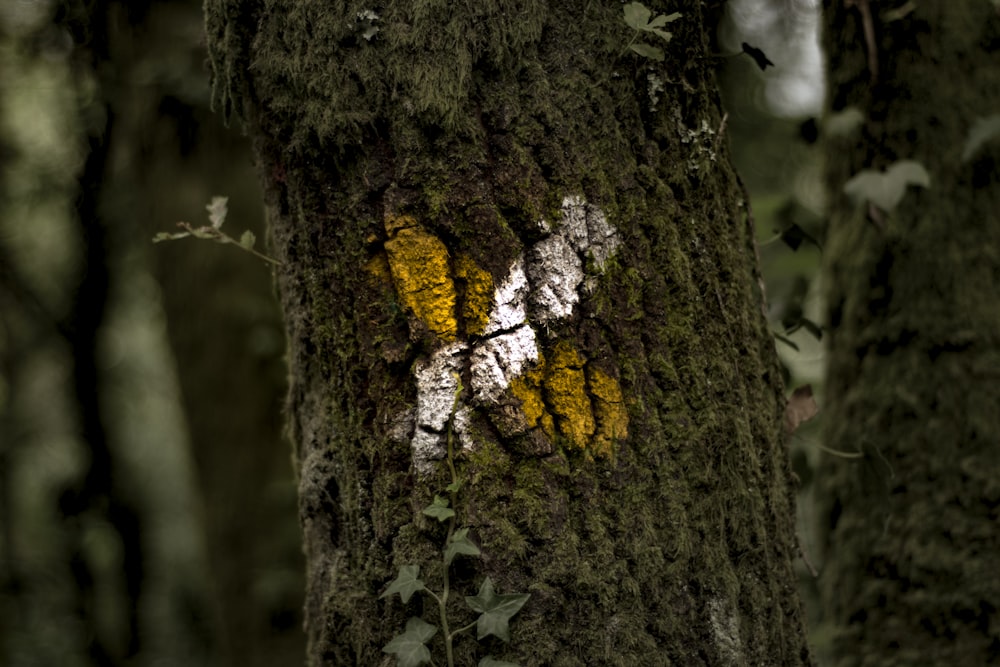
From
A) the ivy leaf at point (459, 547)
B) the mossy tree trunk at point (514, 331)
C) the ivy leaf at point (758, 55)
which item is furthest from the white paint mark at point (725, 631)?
the ivy leaf at point (758, 55)

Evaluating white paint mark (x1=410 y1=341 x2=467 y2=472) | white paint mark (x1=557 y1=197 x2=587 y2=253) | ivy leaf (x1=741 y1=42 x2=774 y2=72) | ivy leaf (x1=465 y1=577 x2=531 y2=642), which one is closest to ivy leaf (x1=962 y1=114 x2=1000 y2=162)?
ivy leaf (x1=741 y1=42 x2=774 y2=72)

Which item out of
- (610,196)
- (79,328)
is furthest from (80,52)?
(610,196)

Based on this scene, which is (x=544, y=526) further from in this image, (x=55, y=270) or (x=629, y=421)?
(x=55, y=270)

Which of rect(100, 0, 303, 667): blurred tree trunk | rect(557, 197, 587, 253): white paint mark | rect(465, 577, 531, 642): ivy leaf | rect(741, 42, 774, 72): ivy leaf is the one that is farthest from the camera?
rect(100, 0, 303, 667): blurred tree trunk

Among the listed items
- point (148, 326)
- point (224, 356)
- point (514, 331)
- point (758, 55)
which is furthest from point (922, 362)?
point (148, 326)

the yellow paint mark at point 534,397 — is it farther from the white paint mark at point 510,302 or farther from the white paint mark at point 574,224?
the white paint mark at point 574,224

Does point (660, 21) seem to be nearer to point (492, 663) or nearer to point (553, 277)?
point (553, 277)

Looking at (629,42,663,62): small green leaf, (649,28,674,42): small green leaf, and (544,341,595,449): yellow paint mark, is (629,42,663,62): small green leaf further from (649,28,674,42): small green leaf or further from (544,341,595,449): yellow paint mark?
(544,341,595,449): yellow paint mark
